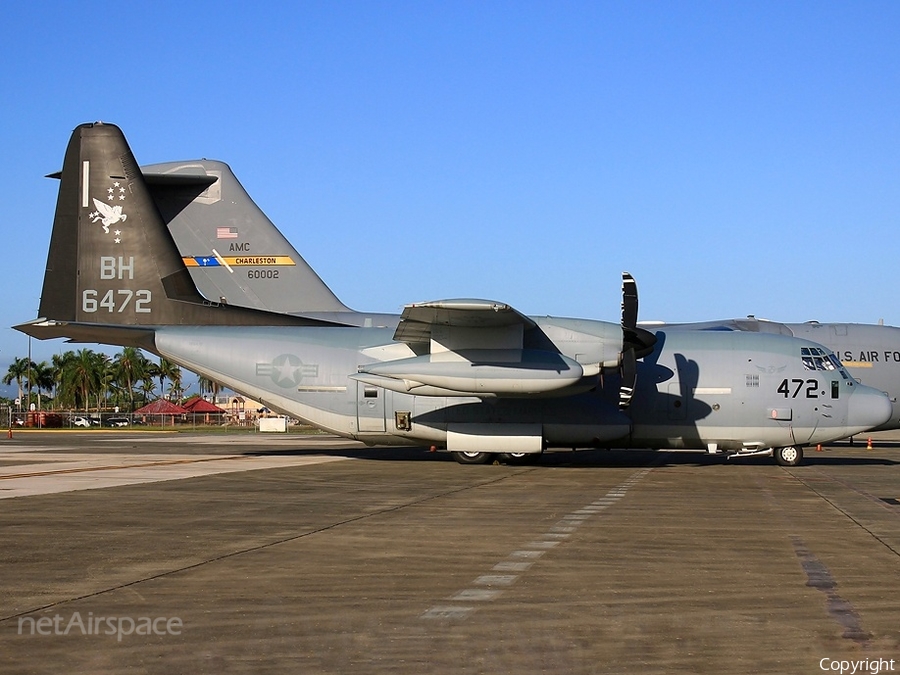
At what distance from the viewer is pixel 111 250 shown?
26.1 meters

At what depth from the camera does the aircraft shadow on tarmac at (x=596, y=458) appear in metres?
26.2

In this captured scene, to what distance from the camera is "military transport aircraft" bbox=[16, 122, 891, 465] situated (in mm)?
22672

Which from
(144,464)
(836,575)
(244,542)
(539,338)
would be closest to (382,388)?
(539,338)

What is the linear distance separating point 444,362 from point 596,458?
28.4ft

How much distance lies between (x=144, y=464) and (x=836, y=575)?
1964 cm

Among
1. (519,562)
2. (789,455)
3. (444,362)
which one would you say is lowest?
(789,455)

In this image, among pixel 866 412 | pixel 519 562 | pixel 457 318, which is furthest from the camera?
pixel 866 412

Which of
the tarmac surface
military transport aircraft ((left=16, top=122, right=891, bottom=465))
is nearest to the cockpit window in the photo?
military transport aircraft ((left=16, top=122, right=891, bottom=465))

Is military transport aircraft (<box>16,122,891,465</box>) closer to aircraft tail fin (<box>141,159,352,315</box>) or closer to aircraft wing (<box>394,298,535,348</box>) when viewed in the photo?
aircraft wing (<box>394,298,535,348</box>)

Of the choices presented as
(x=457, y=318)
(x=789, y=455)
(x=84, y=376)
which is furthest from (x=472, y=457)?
(x=84, y=376)

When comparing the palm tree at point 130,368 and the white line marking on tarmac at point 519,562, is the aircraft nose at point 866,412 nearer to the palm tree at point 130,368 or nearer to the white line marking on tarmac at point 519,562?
the white line marking on tarmac at point 519,562

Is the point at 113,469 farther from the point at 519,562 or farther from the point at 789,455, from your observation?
Answer: the point at 789,455

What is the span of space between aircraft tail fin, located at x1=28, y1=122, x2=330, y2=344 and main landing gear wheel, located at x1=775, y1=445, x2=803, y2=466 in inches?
600

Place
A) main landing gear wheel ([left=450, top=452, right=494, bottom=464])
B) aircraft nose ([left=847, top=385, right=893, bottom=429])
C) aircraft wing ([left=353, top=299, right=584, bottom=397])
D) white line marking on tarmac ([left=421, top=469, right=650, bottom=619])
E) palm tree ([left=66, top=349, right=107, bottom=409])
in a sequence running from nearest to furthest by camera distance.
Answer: white line marking on tarmac ([left=421, top=469, right=650, bottom=619]) < aircraft wing ([left=353, top=299, right=584, bottom=397]) < aircraft nose ([left=847, top=385, right=893, bottom=429]) < main landing gear wheel ([left=450, top=452, right=494, bottom=464]) < palm tree ([left=66, top=349, right=107, bottom=409])
